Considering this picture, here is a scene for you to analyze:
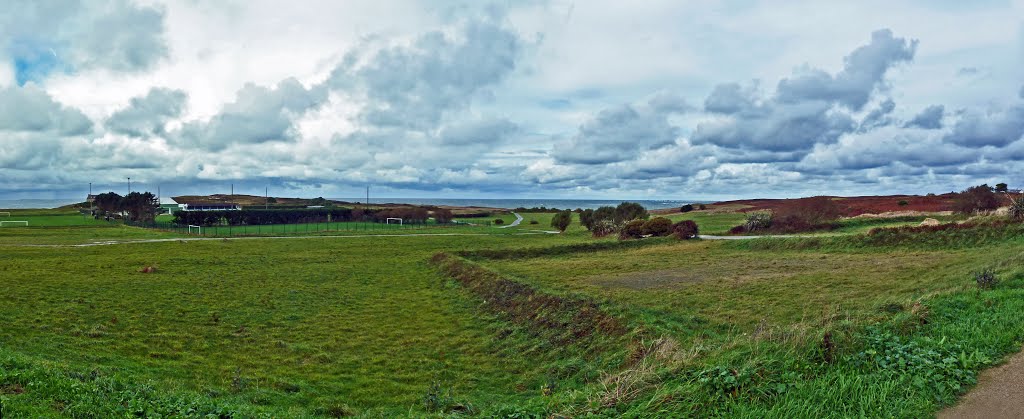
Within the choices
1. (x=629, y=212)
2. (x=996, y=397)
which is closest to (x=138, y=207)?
(x=629, y=212)

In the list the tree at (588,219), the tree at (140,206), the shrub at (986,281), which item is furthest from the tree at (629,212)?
the tree at (140,206)

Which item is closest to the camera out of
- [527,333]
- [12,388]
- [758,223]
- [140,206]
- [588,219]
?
[12,388]

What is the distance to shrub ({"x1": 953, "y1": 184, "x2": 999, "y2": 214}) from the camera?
135 ft

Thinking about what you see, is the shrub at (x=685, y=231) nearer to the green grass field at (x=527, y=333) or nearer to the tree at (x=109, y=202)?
the green grass field at (x=527, y=333)

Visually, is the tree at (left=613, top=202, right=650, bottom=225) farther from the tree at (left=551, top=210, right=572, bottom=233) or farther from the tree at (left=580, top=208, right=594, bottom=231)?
the tree at (left=551, top=210, right=572, bottom=233)

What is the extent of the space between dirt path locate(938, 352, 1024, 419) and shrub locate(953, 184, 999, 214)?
43756mm

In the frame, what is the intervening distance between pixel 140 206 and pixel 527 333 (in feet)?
349

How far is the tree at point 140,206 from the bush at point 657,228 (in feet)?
303

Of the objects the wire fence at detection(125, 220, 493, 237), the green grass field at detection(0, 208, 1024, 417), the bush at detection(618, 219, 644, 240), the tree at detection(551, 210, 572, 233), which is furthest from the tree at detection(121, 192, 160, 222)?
the bush at detection(618, 219, 644, 240)

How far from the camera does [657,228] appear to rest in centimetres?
4497

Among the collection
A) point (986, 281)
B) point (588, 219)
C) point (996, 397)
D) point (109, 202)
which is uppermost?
point (109, 202)

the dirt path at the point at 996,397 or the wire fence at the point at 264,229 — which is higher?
the wire fence at the point at 264,229

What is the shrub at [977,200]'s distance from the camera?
41219 millimetres

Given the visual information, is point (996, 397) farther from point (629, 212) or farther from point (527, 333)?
point (629, 212)
